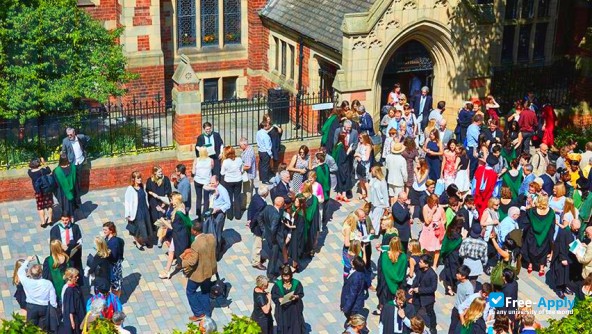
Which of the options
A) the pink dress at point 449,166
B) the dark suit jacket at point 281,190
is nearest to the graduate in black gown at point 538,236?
the pink dress at point 449,166

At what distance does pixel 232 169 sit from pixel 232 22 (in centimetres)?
968

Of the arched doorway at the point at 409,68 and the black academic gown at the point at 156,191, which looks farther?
the arched doorway at the point at 409,68

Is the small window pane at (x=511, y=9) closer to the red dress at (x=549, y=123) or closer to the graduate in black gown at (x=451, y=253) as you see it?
the red dress at (x=549, y=123)

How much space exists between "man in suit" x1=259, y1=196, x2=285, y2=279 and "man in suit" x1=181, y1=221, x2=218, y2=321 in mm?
1437

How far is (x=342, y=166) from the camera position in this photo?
61.1 feet

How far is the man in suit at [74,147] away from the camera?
17.7 metres

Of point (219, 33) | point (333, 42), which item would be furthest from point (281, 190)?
point (219, 33)

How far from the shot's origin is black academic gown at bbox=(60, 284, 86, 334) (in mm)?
12461

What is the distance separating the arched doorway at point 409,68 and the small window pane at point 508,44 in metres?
2.73

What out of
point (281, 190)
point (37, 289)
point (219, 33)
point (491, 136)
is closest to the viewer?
point (37, 289)

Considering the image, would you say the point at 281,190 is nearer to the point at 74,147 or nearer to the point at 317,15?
the point at 74,147

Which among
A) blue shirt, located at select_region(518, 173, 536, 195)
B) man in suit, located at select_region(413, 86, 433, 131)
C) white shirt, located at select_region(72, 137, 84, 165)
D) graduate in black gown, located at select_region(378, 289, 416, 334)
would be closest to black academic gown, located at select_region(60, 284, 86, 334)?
graduate in black gown, located at select_region(378, 289, 416, 334)

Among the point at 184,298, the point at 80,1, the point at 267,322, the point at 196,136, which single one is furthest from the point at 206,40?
the point at 267,322

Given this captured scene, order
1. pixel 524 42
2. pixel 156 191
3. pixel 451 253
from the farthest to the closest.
Result: pixel 524 42 → pixel 156 191 → pixel 451 253
